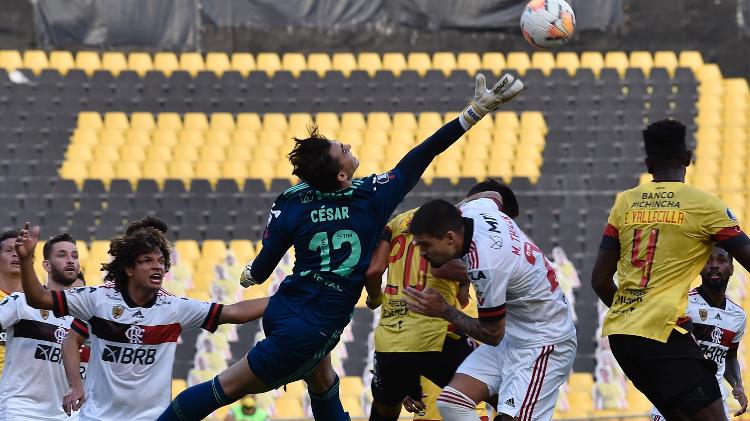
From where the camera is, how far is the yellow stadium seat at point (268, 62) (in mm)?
24453

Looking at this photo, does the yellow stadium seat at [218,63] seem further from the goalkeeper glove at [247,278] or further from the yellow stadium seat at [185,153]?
the goalkeeper glove at [247,278]

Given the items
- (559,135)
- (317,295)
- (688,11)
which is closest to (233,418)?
(317,295)

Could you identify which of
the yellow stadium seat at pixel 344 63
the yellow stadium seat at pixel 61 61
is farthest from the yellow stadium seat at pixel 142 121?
the yellow stadium seat at pixel 344 63

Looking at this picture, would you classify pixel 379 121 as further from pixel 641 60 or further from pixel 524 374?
pixel 524 374

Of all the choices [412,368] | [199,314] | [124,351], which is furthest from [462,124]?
[124,351]

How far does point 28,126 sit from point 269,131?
452 centimetres

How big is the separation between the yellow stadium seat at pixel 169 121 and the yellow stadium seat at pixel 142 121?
120 mm

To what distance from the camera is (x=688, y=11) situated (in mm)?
25844

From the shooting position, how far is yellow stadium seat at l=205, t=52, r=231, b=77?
80.4ft

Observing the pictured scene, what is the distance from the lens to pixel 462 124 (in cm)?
716

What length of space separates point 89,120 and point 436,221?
1735 centimetres

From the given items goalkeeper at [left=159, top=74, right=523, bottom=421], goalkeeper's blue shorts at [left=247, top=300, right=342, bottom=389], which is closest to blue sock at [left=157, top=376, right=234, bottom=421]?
goalkeeper at [left=159, top=74, right=523, bottom=421]

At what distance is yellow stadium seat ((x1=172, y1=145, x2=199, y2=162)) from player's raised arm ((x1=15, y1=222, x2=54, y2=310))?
1464cm

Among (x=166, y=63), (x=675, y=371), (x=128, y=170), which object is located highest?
(x=166, y=63)
